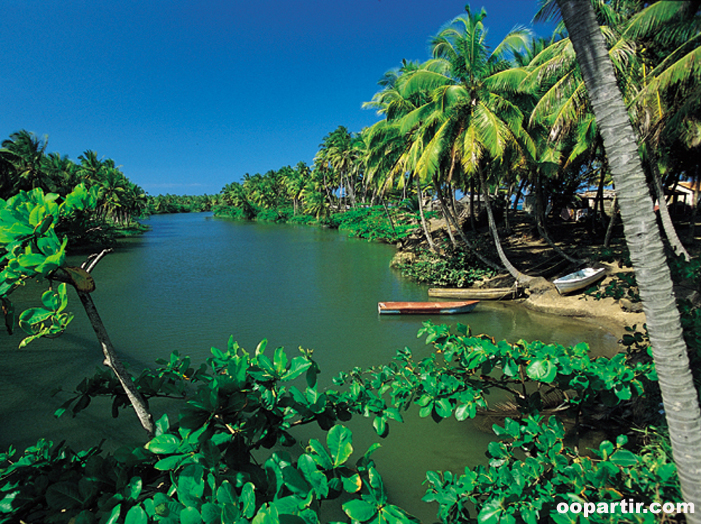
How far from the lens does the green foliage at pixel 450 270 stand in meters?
13.7

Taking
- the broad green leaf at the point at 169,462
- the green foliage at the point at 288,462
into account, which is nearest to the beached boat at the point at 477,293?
the green foliage at the point at 288,462

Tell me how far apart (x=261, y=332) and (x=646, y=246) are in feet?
29.6

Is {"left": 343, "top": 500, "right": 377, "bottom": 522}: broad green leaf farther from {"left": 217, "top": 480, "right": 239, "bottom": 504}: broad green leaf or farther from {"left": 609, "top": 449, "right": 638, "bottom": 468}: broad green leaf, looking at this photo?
{"left": 609, "top": 449, "right": 638, "bottom": 468}: broad green leaf

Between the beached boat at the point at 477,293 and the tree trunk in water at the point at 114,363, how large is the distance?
1142 cm

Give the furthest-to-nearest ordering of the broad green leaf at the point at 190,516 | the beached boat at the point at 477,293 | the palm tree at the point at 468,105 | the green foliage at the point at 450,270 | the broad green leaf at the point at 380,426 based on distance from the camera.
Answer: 1. the green foliage at the point at 450,270
2. the beached boat at the point at 477,293
3. the palm tree at the point at 468,105
4. the broad green leaf at the point at 380,426
5. the broad green leaf at the point at 190,516

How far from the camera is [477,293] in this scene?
12.1 metres

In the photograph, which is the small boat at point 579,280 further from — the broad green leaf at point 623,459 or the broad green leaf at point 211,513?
the broad green leaf at point 211,513

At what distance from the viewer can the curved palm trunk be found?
2035 mm

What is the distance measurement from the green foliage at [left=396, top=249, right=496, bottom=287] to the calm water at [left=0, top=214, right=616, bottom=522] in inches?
30.0

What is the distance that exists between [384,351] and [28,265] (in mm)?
7501

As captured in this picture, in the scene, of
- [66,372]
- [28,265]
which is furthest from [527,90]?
[66,372]

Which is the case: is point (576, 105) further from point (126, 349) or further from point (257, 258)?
point (257, 258)

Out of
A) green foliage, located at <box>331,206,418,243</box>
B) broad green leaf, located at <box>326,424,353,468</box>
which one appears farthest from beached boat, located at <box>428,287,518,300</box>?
broad green leaf, located at <box>326,424,353,468</box>

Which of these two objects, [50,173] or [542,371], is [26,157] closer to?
[50,173]
